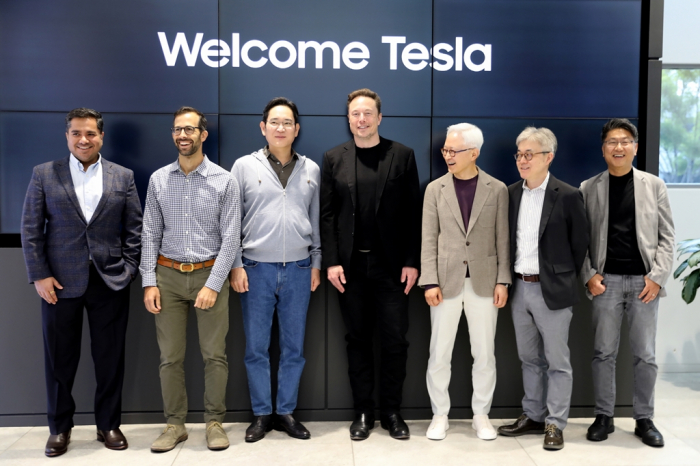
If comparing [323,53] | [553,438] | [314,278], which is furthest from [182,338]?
[553,438]

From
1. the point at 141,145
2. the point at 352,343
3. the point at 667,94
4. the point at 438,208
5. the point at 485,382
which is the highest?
the point at 667,94

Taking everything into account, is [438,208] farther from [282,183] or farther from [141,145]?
[141,145]

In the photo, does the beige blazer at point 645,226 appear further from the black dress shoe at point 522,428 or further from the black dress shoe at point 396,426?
the black dress shoe at point 396,426

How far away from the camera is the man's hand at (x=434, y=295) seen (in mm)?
3547

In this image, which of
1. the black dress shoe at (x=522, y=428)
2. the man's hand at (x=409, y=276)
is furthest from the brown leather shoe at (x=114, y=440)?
the black dress shoe at (x=522, y=428)

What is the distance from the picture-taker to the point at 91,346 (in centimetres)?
342

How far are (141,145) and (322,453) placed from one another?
7.85 ft

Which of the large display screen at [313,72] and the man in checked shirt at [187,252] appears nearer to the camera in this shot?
the man in checked shirt at [187,252]

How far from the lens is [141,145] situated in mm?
3883

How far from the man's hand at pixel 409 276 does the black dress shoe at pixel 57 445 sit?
7.59 ft

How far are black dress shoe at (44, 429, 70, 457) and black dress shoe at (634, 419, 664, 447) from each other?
12.0 ft

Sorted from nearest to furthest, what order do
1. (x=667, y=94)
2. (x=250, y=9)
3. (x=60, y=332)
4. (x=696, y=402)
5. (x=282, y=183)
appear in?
(x=60, y=332) → (x=282, y=183) → (x=250, y=9) → (x=696, y=402) → (x=667, y=94)

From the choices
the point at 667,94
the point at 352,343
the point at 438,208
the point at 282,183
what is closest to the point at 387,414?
the point at 352,343

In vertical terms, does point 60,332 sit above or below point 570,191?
below
